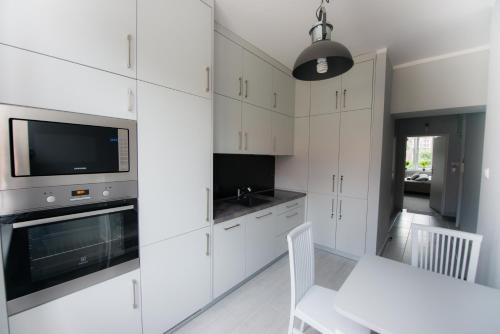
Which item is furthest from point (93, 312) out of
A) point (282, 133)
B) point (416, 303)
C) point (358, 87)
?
point (358, 87)

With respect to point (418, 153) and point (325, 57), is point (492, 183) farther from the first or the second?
point (418, 153)

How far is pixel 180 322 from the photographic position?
1.64 meters

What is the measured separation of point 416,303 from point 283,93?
8.60ft

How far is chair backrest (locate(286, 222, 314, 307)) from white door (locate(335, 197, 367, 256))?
58.8 inches

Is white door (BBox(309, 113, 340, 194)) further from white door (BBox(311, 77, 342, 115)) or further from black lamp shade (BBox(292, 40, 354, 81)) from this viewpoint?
black lamp shade (BBox(292, 40, 354, 81))

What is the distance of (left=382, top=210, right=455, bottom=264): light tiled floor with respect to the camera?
2958 millimetres

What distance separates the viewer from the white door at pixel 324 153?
2.84m

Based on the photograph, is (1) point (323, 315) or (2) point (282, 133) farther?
(2) point (282, 133)

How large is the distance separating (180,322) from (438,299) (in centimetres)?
173

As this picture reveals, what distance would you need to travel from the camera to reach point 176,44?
1467mm

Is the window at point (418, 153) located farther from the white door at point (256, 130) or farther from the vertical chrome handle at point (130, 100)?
the vertical chrome handle at point (130, 100)

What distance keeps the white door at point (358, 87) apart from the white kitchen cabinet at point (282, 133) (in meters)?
0.78

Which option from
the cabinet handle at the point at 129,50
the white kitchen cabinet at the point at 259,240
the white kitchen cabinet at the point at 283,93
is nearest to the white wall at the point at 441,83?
the white kitchen cabinet at the point at 283,93

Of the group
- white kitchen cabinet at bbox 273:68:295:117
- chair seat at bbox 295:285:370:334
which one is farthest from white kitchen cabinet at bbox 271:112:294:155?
chair seat at bbox 295:285:370:334
